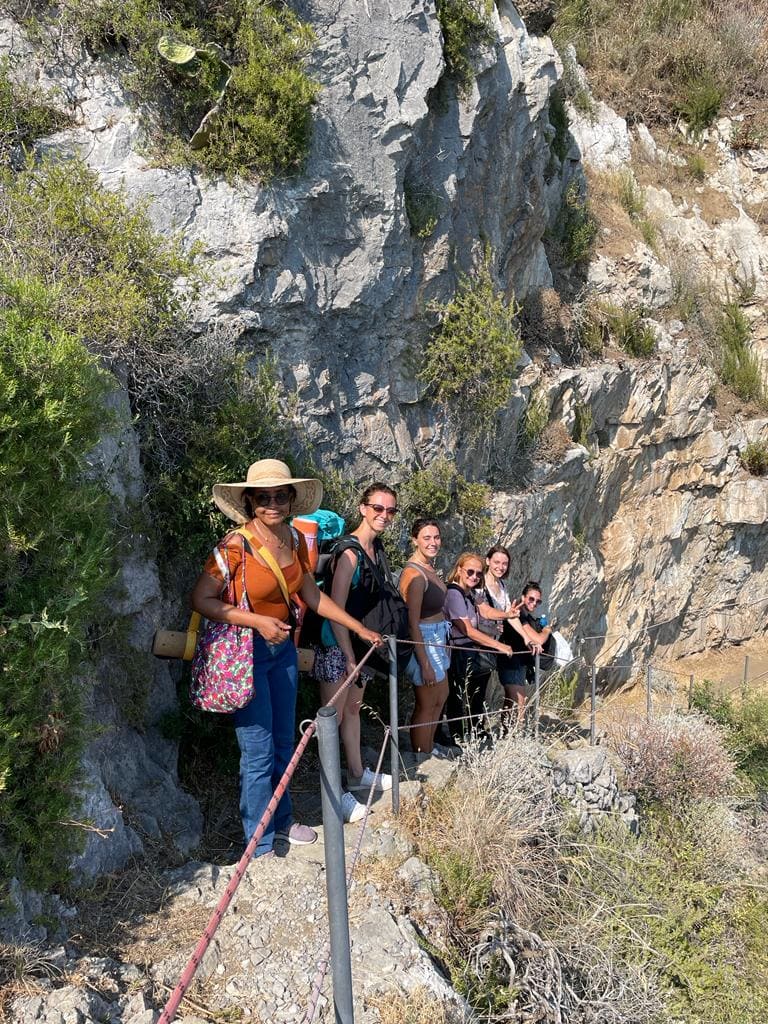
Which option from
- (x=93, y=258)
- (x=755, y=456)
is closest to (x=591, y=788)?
(x=93, y=258)

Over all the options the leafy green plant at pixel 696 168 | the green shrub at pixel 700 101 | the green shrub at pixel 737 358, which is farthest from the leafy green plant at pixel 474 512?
the green shrub at pixel 700 101

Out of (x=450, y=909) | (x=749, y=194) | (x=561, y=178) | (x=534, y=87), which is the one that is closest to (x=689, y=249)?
(x=749, y=194)

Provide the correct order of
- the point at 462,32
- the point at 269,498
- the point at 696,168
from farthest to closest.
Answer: the point at 696,168
the point at 462,32
the point at 269,498

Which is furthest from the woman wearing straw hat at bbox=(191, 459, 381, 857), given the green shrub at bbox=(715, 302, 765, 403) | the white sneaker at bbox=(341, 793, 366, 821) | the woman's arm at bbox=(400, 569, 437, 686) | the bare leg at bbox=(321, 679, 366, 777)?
the green shrub at bbox=(715, 302, 765, 403)

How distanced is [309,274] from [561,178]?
6118mm

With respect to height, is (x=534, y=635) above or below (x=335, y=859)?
below

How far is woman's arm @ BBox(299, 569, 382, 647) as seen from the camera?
13.5ft

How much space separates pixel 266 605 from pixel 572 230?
28.4 ft

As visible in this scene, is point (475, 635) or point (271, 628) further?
point (475, 635)

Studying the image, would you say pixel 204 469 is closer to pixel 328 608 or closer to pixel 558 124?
pixel 328 608

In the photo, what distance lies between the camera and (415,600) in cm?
503

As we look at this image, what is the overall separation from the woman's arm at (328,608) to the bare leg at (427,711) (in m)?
1.21

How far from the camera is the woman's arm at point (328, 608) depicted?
4102 mm

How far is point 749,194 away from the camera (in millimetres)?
14273
